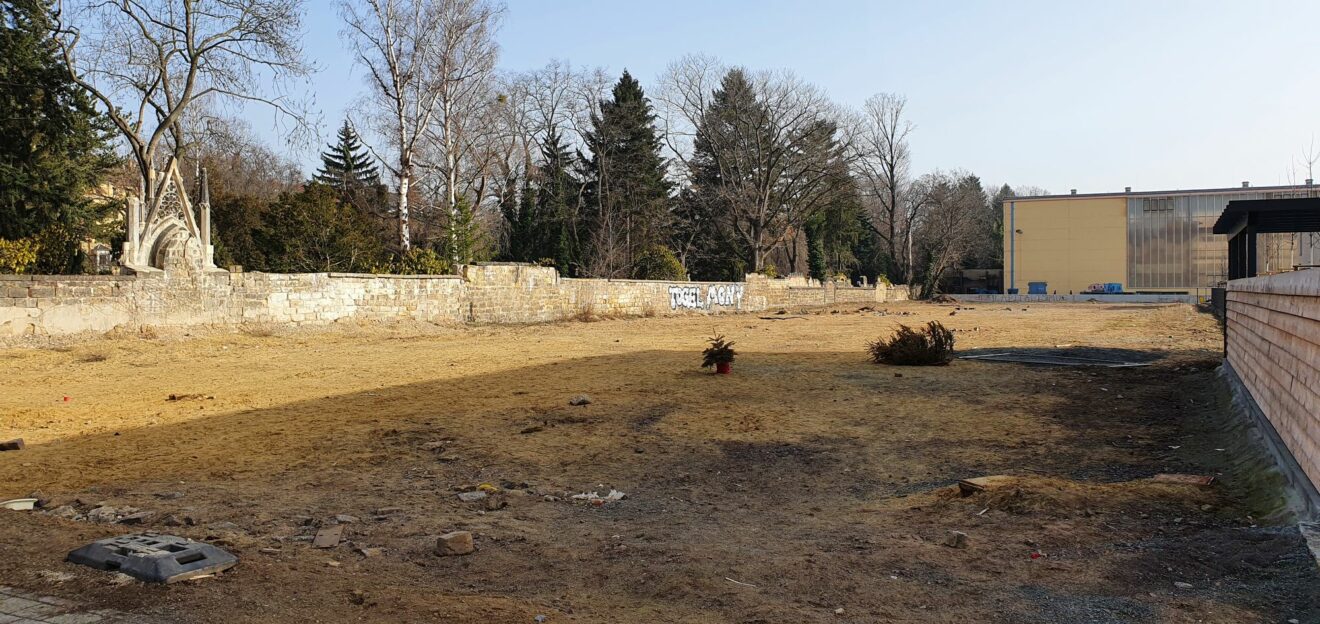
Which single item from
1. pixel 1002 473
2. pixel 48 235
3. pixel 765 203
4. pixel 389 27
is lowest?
pixel 1002 473

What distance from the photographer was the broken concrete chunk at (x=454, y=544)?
4.95 meters

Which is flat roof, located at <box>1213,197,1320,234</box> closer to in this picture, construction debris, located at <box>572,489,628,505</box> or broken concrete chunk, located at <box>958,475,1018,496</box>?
broken concrete chunk, located at <box>958,475,1018,496</box>

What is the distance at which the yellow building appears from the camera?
65062mm

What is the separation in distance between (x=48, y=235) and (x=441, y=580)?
19402 millimetres

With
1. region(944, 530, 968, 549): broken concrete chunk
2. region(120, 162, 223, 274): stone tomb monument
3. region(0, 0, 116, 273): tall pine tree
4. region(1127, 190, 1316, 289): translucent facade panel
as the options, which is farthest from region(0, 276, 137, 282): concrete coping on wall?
region(1127, 190, 1316, 289): translucent facade panel

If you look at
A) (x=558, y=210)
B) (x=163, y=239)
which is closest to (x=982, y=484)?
(x=163, y=239)

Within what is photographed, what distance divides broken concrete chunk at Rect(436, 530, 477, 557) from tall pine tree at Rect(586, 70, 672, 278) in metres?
44.3

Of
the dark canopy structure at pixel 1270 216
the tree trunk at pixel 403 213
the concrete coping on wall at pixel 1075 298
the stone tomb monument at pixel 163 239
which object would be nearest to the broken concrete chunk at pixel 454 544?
the dark canopy structure at pixel 1270 216

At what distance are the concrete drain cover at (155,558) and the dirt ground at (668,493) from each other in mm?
105

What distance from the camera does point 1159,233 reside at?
216 feet

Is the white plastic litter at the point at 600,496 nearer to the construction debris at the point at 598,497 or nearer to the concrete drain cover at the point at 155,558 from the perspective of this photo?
the construction debris at the point at 598,497

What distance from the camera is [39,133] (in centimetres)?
2328

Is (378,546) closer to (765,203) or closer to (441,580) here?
(441,580)

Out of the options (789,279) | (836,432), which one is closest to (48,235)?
(836,432)
